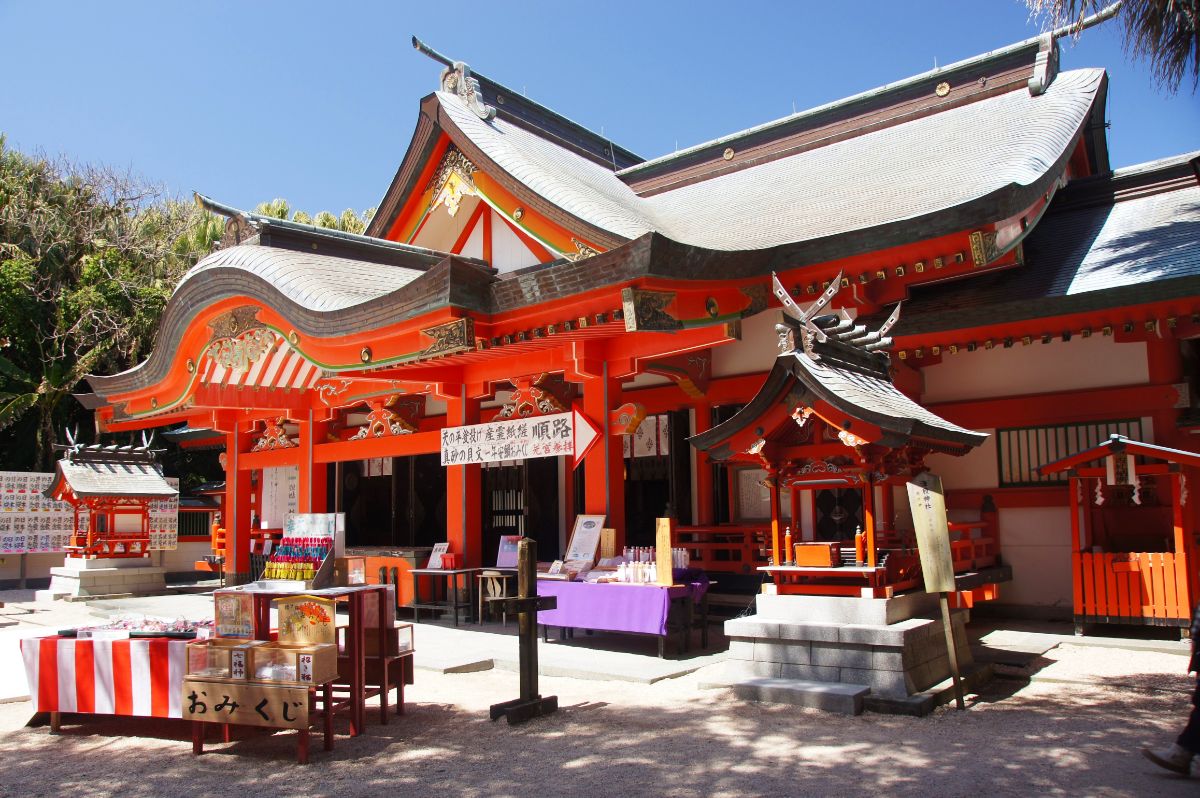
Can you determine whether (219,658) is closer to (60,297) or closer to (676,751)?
(676,751)

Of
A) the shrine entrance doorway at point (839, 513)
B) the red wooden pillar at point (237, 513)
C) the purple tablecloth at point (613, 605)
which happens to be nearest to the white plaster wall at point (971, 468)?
the shrine entrance doorway at point (839, 513)

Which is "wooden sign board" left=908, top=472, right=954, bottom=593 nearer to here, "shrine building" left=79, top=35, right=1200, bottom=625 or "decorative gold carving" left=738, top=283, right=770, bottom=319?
"shrine building" left=79, top=35, right=1200, bottom=625

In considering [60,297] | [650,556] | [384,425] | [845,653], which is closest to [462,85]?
[384,425]

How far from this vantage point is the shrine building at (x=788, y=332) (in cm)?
752

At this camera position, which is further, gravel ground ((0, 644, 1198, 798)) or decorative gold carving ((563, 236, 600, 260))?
decorative gold carving ((563, 236, 600, 260))

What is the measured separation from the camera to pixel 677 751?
5.45m

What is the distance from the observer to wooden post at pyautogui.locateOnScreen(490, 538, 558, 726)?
20.7 feet

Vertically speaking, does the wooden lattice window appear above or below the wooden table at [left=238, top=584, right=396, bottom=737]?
above

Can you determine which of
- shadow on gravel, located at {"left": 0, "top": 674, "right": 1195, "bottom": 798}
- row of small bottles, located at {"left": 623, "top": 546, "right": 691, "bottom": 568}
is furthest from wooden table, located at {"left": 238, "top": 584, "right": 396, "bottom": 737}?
row of small bottles, located at {"left": 623, "top": 546, "right": 691, "bottom": 568}

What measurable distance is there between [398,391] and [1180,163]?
10.1 metres

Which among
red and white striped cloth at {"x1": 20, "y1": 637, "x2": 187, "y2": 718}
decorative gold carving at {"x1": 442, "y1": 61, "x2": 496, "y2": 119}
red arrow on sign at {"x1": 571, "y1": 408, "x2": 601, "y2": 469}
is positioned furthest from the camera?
decorative gold carving at {"x1": 442, "y1": 61, "x2": 496, "y2": 119}

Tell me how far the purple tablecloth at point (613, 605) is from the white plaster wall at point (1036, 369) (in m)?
3.57

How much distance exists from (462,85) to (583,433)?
18.7 feet

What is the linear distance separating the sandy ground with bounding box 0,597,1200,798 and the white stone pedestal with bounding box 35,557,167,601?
29.7 ft
